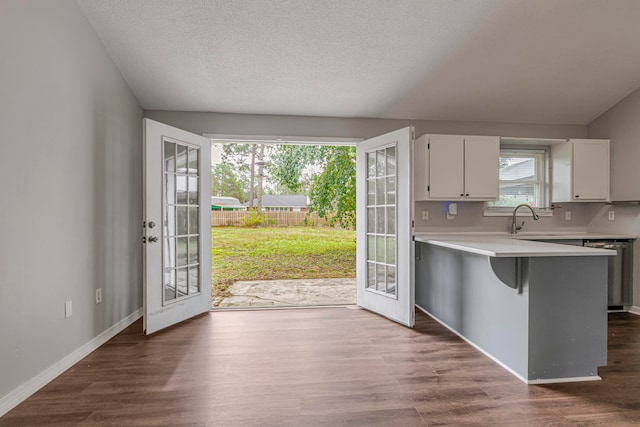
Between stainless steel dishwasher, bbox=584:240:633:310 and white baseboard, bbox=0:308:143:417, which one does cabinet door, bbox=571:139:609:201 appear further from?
white baseboard, bbox=0:308:143:417

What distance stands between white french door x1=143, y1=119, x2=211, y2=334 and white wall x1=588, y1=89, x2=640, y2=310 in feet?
15.3

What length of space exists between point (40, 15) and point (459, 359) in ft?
12.1

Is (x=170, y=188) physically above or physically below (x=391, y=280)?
above

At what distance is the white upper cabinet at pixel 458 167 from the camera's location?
11.2 feet

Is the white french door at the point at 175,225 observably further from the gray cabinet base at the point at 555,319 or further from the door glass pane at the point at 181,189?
the gray cabinet base at the point at 555,319

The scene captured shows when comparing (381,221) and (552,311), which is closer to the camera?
(552,311)

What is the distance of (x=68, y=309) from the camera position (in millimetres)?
2287

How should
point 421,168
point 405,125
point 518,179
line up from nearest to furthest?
point 421,168 < point 405,125 < point 518,179

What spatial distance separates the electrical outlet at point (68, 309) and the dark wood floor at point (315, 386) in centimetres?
37

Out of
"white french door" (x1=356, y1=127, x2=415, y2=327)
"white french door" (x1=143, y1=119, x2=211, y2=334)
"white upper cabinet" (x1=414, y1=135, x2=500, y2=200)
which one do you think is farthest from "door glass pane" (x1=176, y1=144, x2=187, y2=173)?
"white upper cabinet" (x1=414, y1=135, x2=500, y2=200)

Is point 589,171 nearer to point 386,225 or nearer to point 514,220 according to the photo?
point 514,220

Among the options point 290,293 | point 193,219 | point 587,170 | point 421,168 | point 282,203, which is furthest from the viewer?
point 282,203

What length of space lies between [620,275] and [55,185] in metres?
5.33

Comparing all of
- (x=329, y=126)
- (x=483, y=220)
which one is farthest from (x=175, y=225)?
(x=483, y=220)
